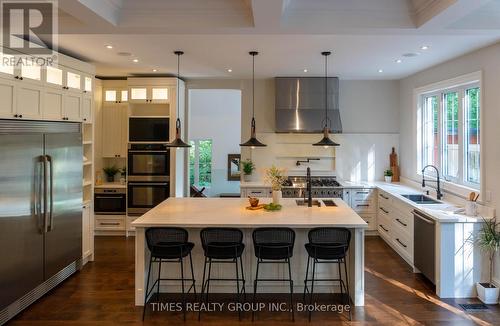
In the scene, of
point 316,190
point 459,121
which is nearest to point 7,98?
point 316,190

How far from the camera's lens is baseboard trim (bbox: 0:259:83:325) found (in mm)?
3480

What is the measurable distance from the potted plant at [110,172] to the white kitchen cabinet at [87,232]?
68.8 inches

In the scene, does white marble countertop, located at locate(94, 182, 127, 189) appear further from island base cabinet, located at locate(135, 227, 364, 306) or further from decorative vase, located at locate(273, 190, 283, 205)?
decorative vase, located at locate(273, 190, 283, 205)

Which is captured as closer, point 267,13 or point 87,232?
point 267,13

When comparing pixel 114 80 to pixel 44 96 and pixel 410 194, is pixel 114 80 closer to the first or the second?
pixel 44 96

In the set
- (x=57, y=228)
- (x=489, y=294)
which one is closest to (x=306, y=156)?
(x=489, y=294)

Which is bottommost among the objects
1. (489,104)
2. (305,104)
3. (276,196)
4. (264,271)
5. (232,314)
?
(232,314)

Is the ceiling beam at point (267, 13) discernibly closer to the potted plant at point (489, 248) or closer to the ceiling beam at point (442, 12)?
the ceiling beam at point (442, 12)

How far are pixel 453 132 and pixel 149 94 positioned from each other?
16.2 ft

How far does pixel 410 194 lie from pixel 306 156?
2113mm

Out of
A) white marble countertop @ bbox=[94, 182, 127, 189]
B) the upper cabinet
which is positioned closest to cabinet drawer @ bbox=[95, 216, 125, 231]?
white marble countertop @ bbox=[94, 182, 127, 189]

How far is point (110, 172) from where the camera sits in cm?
690

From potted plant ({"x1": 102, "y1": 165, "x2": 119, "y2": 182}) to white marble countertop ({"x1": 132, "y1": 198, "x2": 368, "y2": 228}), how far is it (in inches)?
103

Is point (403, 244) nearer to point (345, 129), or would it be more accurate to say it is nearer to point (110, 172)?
point (345, 129)
